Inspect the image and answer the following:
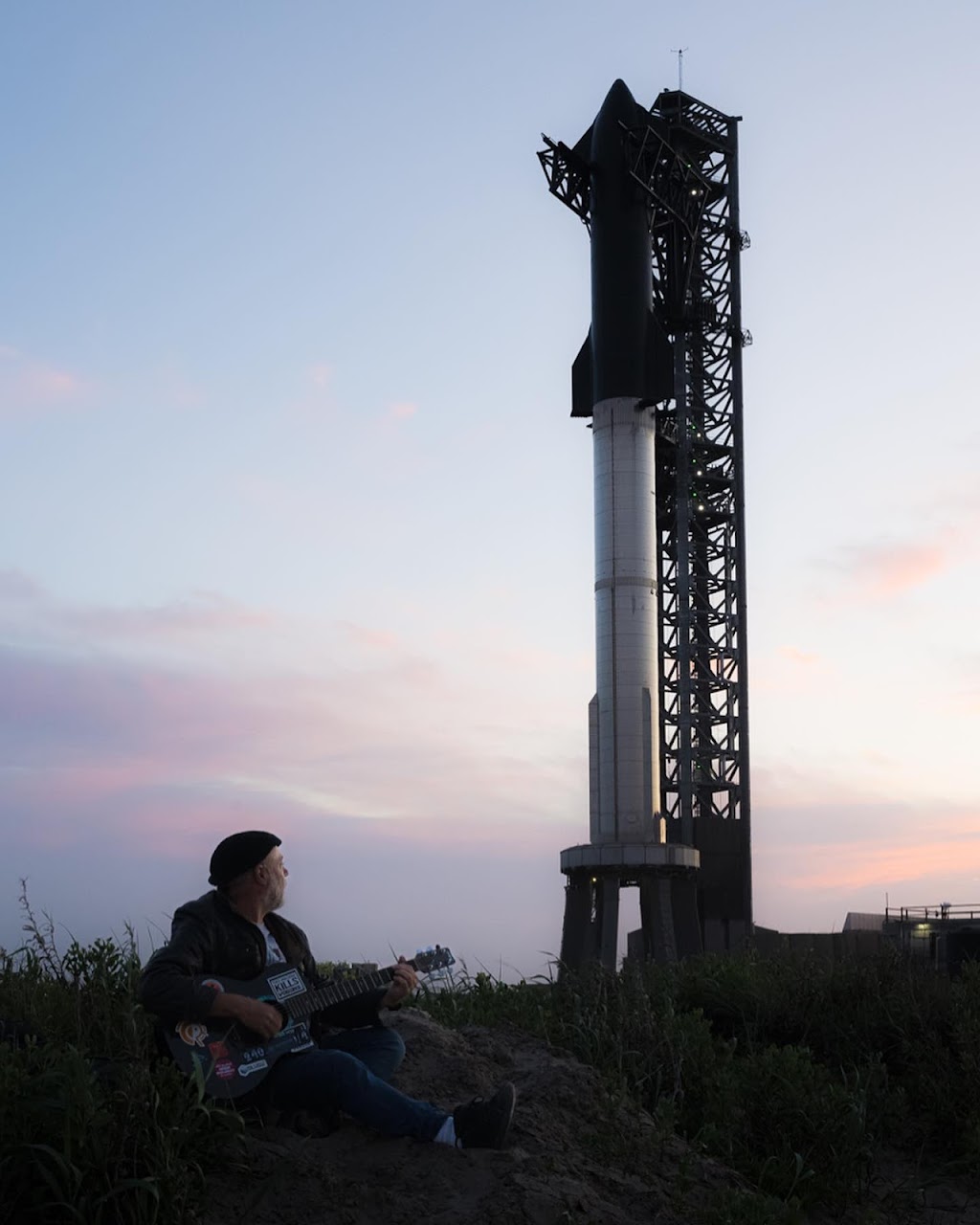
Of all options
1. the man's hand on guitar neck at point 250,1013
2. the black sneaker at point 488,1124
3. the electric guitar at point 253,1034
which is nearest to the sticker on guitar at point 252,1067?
the electric guitar at point 253,1034

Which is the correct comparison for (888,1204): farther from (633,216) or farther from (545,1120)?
(633,216)

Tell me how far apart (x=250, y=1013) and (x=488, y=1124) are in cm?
133

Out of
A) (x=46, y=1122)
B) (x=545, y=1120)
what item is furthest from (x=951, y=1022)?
(x=46, y=1122)

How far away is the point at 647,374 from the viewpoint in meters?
44.0

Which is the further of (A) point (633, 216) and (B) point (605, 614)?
(A) point (633, 216)

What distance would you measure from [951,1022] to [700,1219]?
192 inches

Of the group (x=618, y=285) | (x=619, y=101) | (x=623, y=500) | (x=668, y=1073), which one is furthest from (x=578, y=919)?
(x=668, y=1073)

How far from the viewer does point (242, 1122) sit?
6.47 meters

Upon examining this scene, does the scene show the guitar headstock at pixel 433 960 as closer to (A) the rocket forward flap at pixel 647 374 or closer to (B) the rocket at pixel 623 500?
(B) the rocket at pixel 623 500

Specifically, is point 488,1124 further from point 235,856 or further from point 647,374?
point 647,374

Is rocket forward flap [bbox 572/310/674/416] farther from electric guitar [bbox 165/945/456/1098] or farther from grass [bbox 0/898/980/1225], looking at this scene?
electric guitar [bbox 165/945/456/1098]

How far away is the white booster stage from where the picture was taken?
1636 inches

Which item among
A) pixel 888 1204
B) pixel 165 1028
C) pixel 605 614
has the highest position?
pixel 605 614

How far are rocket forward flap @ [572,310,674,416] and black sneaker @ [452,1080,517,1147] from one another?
37899 millimetres
